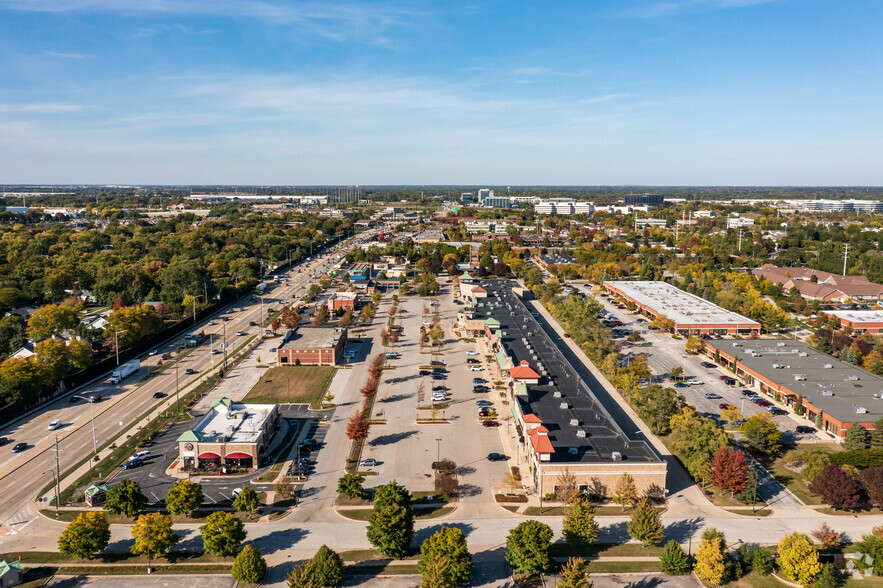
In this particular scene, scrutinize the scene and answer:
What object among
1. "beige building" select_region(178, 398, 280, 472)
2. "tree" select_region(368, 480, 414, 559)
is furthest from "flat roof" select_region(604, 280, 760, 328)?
"beige building" select_region(178, 398, 280, 472)

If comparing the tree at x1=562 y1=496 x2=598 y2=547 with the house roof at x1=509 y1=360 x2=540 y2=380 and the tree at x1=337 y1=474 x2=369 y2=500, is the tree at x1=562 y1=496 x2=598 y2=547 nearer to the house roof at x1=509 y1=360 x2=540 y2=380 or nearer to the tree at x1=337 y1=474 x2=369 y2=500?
the tree at x1=337 y1=474 x2=369 y2=500

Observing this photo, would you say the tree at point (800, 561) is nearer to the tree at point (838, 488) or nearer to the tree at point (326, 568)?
the tree at point (838, 488)

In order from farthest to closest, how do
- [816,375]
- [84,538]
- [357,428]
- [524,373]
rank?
[816,375]
[524,373]
[357,428]
[84,538]

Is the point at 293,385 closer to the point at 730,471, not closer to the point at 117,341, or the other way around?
the point at 117,341

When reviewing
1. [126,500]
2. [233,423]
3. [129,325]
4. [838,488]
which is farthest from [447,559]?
[129,325]

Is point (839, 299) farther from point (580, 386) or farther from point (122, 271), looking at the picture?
point (122, 271)

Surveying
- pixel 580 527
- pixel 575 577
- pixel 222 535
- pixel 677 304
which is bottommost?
pixel 222 535
